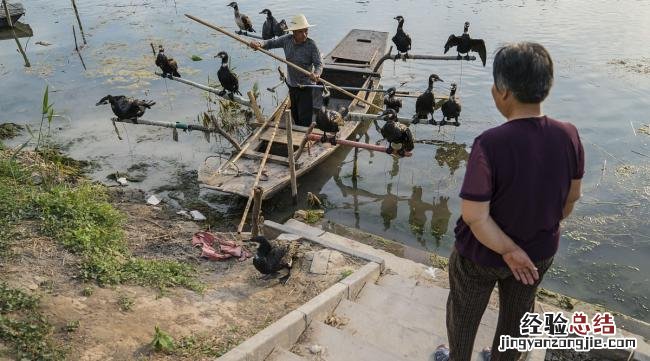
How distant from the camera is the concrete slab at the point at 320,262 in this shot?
4695 mm

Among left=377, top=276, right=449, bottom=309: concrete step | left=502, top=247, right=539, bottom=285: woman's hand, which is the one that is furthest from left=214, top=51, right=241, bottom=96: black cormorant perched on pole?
left=502, top=247, right=539, bottom=285: woman's hand

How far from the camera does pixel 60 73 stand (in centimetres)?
1241

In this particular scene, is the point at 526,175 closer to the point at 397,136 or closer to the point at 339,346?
the point at 339,346

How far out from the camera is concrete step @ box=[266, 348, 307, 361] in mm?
3357

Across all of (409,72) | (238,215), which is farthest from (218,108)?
(409,72)

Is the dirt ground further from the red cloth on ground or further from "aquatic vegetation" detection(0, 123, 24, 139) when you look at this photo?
"aquatic vegetation" detection(0, 123, 24, 139)

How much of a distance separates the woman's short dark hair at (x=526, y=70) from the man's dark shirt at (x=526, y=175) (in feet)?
0.40

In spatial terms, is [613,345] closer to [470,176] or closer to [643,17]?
[470,176]

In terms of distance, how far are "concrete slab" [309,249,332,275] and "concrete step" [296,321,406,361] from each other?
88 cm

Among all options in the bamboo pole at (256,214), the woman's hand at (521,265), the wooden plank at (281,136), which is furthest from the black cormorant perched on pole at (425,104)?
the woman's hand at (521,265)

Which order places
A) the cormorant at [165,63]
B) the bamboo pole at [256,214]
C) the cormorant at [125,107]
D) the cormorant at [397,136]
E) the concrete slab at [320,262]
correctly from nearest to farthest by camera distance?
the concrete slab at [320,262]
the bamboo pole at [256,214]
the cormorant at [397,136]
the cormorant at [125,107]
the cormorant at [165,63]

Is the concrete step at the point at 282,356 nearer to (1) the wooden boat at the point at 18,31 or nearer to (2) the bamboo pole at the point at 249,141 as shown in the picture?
(2) the bamboo pole at the point at 249,141

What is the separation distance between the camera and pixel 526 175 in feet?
6.99

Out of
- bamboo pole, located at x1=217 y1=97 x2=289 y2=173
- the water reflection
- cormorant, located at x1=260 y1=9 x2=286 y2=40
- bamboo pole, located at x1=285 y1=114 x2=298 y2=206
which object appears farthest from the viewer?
cormorant, located at x1=260 y1=9 x2=286 y2=40
